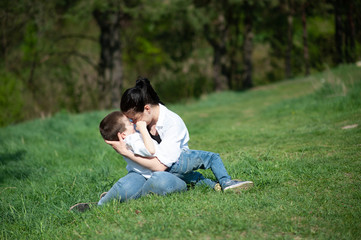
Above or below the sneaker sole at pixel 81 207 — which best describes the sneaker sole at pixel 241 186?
above

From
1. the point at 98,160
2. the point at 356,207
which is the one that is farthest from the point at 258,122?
the point at 356,207

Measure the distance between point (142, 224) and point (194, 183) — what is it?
3.72ft

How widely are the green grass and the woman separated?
0.25 meters

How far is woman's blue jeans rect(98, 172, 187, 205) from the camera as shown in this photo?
3.79m

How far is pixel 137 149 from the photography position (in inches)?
149

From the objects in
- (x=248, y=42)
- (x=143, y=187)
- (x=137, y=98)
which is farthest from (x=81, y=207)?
(x=248, y=42)

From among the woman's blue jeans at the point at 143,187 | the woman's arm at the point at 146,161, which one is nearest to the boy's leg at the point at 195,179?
the woman's blue jeans at the point at 143,187

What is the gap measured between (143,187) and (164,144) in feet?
1.61

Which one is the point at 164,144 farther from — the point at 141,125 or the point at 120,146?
the point at 120,146

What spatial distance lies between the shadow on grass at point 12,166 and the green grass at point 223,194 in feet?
0.06

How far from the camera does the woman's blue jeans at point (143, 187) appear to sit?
379cm

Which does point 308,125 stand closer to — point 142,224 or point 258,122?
point 258,122

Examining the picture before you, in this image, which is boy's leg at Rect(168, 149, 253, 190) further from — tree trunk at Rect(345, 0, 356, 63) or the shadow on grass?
tree trunk at Rect(345, 0, 356, 63)

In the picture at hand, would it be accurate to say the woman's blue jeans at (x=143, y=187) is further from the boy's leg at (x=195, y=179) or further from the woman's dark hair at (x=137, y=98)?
the woman's dark hair at (x=137, y=98)
